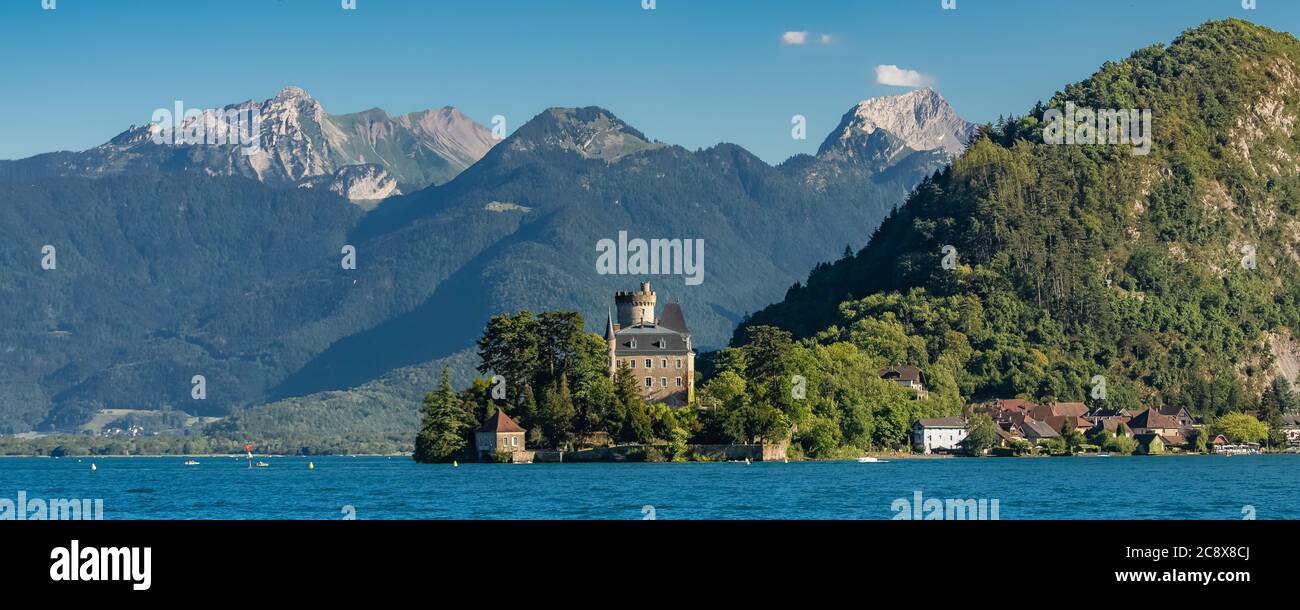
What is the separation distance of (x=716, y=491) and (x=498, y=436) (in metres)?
64.6

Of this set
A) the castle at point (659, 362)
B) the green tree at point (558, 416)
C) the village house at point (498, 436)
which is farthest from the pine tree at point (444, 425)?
the castle at point (659, 362)

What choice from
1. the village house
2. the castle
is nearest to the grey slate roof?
the castle

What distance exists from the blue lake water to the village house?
5.59 meters

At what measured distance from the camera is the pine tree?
17200 cm

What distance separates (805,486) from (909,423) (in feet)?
286

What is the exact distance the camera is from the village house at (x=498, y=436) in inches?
6624

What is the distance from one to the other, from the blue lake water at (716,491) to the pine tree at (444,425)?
5136 millimetres

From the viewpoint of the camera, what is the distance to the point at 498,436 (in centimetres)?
16825

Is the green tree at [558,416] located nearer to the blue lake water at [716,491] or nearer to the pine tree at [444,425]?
the pine tree at [444,425]

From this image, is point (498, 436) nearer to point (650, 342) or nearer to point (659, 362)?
point (659, 362)

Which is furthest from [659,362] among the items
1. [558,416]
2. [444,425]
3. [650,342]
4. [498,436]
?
[498,436]
